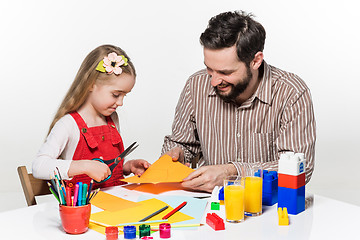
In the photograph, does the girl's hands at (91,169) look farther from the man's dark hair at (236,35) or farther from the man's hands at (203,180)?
the man's dark hair at (236,35)

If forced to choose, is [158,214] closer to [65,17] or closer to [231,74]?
[231,74]

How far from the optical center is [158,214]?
66.6 inches

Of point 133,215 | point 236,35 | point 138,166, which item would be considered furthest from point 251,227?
point 236,35

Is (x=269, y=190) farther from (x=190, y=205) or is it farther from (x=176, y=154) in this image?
(x=176, y=154)

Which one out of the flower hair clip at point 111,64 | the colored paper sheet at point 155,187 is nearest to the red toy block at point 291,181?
the colored paper sheet at point 155,187

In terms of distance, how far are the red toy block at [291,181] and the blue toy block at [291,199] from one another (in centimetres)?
1

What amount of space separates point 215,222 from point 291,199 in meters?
0.30

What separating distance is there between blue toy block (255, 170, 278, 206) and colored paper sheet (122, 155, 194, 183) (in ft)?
1.17

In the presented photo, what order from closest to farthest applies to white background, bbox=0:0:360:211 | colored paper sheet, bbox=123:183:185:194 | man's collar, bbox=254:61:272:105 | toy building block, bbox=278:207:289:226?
toy building block, bbox=278:207:289:226 → colored paper sheet, bbox=123:183:185:194 → man's collar, bbox=254:61:272:105 → white background, bbox=0:0:360:211

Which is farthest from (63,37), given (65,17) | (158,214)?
(158,214)

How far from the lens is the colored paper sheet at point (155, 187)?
2031 millimetres

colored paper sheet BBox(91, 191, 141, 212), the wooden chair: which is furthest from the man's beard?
the wooden chair

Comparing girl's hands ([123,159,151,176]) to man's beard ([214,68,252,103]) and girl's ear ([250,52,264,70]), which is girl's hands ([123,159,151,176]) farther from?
girl's ear ([250,52,264,70])

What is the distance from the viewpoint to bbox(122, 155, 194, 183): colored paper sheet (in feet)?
6.72
